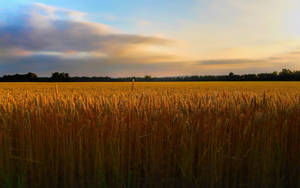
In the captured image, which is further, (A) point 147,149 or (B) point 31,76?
(B) point 31,76

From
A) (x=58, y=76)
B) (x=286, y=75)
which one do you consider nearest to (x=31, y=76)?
(x=58, y=76)

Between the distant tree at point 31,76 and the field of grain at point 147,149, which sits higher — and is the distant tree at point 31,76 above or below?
above

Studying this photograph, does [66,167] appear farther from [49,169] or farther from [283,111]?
[283,111]

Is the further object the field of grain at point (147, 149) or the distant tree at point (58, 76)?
the distant tree at point (58, 76)

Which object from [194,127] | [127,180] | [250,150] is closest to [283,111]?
[250,150]

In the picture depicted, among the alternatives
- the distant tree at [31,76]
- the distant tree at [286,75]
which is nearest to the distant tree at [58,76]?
the distant tree at [31,76]

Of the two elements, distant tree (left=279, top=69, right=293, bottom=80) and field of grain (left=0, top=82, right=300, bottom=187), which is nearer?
field of grain (left=0, top=82, right=300, bottom=187)

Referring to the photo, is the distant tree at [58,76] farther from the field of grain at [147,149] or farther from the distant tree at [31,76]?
the field of grain at [147,149]

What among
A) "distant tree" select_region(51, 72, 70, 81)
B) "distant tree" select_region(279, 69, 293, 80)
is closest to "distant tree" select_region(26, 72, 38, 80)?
"distant tree" select_region(51, 72, 70, 81)

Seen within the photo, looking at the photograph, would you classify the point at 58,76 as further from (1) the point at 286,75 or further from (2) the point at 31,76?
(1) the point at 286,75

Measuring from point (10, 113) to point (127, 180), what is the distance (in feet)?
5.30

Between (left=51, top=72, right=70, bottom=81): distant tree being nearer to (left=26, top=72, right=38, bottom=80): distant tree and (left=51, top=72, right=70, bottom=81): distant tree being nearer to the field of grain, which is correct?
(left=26, top=72, right=38, bottom=80): distant tree

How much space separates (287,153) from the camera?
2844 mm

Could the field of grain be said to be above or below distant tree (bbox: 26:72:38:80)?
below
